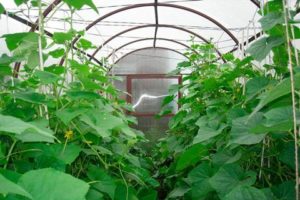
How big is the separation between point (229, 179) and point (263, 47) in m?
0.58

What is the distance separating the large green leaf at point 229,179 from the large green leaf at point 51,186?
0.80 meters

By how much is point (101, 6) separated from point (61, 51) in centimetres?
412

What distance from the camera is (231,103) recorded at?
2.15m

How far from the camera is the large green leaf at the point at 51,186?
2.10 feet

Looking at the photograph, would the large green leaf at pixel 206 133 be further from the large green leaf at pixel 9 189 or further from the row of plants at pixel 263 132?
the large green leaf at pixel 9 189

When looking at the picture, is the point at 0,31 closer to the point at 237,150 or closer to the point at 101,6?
the point at 101,6

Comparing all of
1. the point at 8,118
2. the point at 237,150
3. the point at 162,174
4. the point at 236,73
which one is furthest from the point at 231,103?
the point at 162,174

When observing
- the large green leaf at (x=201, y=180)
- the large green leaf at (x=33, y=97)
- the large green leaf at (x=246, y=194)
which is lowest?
the large green leaf at (x=201, y=180)

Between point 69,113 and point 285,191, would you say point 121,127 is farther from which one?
point 285,191

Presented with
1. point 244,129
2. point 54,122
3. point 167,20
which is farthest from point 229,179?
point 167,20

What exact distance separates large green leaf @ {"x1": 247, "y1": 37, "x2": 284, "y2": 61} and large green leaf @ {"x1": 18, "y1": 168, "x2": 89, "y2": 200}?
95cm

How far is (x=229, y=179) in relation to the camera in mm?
1376

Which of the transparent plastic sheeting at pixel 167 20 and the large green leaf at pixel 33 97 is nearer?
the large green leaf at pixel 33 97

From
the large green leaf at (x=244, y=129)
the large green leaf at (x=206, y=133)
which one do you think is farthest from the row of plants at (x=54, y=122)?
the large green leaf at (x=244, y=129)
